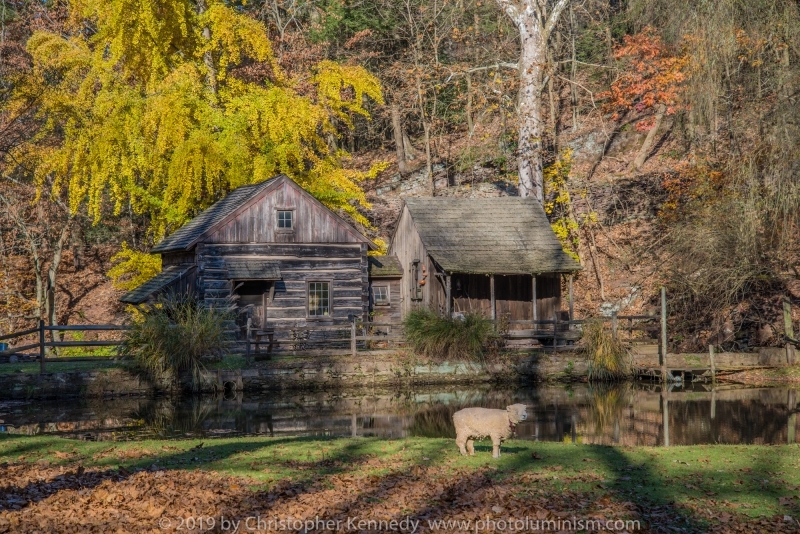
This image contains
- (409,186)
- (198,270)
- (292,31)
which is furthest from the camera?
(409,186)

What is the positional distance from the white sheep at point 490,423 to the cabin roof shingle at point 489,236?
16683 mm

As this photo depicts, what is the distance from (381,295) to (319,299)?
3.54 meters

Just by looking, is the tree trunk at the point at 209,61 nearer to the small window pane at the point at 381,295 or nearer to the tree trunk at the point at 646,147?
the small window pane at the point at 381,295

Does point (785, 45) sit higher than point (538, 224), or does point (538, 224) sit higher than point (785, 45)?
point (785, 45)

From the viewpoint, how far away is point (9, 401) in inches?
846

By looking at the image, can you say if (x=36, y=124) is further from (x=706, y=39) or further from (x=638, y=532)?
(x=638, y=532)

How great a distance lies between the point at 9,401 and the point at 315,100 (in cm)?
1865

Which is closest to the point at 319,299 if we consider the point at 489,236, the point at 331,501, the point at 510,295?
the point at 489,236

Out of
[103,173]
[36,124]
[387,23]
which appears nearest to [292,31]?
[387,23]

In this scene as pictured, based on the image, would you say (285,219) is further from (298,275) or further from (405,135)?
(405,135)

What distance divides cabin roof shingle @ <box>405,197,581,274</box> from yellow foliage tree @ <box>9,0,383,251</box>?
11.6 ft

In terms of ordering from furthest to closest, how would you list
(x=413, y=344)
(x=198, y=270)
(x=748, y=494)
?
(x=198, y=270) < (x=413, y=344) < (x=748, y=494)

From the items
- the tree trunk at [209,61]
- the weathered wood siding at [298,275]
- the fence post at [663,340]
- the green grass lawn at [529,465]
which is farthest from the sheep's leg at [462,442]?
the tree trunk at [209,61]

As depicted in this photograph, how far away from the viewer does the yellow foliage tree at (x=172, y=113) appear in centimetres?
2834
